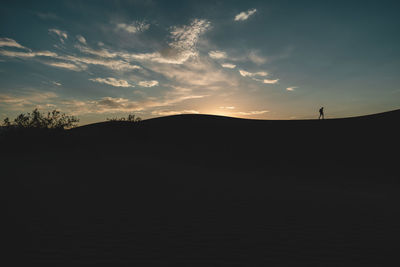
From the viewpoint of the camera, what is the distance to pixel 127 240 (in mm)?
3818

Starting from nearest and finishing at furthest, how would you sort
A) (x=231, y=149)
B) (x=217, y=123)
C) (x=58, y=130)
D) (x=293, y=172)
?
(x=293, y=172) → (x=231, y=149) → (x=58, y=130) → (x=217, y=123)

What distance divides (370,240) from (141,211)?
4.98 meters

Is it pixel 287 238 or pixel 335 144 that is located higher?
pixel 335 144

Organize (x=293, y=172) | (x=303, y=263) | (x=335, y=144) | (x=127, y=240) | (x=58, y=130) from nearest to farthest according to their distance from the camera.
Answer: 1. (x=303, y=263)
2. (x=127, y=240)
3. (x=293, y=172)
4. (x=335, y=144)
5. (x=58, y=130)

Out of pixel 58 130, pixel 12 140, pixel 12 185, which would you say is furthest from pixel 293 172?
pixel 12 140

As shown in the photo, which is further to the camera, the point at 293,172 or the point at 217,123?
the point at 217,123

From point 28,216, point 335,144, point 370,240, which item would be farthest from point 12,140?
point 335,144

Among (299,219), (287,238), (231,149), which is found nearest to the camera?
(287,238)

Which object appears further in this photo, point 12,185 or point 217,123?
point 217,123

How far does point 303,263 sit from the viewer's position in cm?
334

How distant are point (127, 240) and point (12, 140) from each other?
19.9m

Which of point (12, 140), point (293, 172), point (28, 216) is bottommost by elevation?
point (293, 172)

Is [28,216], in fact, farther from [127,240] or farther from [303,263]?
[303,263]

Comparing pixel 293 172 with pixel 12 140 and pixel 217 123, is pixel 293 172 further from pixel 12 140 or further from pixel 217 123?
pixel 12 140
